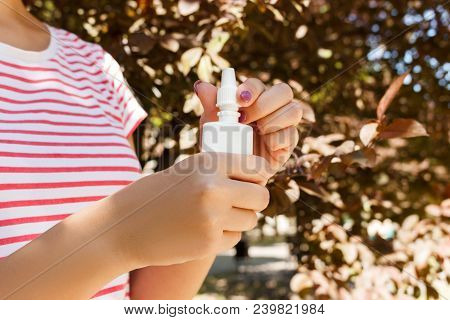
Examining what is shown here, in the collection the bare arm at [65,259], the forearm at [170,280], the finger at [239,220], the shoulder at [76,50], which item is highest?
the shoulder at [76,50]

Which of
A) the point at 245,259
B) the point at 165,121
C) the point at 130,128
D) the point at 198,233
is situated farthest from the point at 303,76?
the point at 245,259

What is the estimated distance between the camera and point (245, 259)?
7.39 meters

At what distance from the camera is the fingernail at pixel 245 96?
79 centimetres

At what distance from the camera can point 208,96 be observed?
2.76 ft

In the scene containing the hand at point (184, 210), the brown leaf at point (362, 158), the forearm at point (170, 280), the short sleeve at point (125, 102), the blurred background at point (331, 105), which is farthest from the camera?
the blurred background at point (331, 105)

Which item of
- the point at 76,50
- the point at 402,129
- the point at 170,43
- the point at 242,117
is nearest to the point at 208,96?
the point at 242,117

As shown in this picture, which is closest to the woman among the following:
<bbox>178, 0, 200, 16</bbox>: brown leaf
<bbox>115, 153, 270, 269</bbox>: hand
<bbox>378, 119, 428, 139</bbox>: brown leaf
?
<bbox>115, 153, 270, 269</bbox>: hand

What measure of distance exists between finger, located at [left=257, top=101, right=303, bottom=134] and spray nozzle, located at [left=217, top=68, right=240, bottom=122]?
0.07 meters

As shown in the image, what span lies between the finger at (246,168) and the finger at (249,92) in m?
0.12

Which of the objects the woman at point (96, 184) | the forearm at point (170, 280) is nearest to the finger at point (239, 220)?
the woman at point (96, 184)

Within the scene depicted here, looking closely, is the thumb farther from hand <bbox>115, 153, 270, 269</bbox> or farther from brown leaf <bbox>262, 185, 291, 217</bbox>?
brown leaf <bbox>262, 185, 291, 217</bbox>

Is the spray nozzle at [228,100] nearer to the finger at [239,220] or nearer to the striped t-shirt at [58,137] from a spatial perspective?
the finger at [239,220]

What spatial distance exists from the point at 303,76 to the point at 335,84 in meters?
0.22
